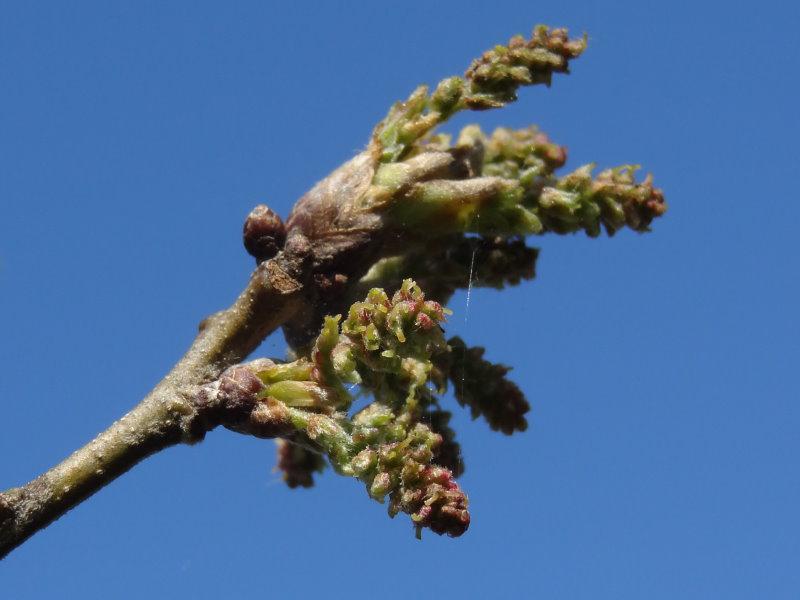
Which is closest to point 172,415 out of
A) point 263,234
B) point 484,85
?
point 263,234

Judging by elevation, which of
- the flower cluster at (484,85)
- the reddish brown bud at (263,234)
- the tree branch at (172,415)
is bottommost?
the tree branch at (172,415)

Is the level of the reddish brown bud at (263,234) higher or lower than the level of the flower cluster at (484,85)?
lower

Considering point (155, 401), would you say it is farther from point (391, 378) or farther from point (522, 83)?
point (522, 83)

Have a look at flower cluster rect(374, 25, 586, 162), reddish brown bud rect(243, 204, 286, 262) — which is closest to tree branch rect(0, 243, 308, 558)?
reddish brown bud rect(243, 204, 286, 262)

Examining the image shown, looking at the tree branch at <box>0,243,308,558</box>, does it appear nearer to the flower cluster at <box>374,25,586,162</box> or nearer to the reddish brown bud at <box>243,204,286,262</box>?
the reddish brown bud at <box>243,204,286,262</box>

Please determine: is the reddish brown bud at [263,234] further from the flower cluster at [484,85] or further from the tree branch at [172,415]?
the flower cluster at [484,85]

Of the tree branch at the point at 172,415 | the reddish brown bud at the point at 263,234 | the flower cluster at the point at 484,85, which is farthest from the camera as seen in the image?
the flower cluster at the point at 484,85

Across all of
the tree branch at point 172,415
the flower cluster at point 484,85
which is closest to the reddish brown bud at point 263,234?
the tree branch at point 172,415

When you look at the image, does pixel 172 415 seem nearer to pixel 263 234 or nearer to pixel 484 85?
pixel 263 234
